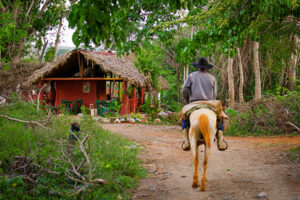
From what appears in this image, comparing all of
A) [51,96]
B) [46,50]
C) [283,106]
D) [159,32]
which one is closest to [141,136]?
[159,32]

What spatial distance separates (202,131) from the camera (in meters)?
5.16

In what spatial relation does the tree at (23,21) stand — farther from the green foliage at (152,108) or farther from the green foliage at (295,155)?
the green foliage at (295,155)

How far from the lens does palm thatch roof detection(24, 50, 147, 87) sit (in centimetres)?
1731

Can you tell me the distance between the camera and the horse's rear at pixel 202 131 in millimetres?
5062

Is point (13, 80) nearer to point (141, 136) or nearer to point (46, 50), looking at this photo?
point (46, 50)

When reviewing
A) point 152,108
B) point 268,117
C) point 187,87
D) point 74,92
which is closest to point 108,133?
point 187,87

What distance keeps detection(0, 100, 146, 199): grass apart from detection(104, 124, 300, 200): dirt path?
419mm

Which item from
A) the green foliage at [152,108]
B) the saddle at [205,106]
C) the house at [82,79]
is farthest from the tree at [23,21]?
the saddle at [205,106]

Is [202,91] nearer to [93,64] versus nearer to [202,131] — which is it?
[202,131]

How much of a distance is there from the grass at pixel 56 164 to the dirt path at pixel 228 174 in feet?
1.37

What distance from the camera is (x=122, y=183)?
537cm

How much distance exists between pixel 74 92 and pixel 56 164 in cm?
1639

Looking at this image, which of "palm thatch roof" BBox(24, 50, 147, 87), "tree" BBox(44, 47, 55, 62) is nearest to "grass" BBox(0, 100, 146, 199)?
"palm thatch roof" BBox(24, 50, 147, 87)

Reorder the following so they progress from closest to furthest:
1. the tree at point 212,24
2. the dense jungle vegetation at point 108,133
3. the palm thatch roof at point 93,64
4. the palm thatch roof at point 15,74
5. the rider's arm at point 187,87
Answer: the tree at point 212,24, the dense jungle vegetation at point 108,133, the rider's arm at point 187,87, the palm thatch roof at point 93,64, the palm thatch roof at point 15,74
